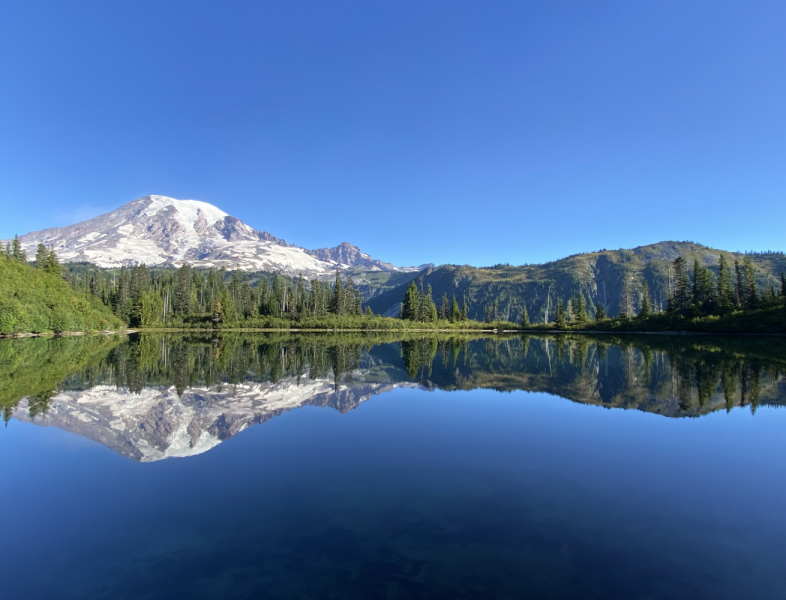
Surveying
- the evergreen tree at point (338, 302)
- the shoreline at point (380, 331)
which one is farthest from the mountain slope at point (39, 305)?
the evergreen tree at point (338, 302)

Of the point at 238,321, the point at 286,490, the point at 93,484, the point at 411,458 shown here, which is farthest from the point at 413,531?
the point at 238,321

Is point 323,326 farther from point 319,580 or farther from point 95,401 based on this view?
point 319,580

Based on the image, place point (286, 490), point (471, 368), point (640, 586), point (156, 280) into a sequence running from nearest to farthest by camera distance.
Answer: point (640, 586)
point (286, 490)
point (471, 368)
point (156, 280)

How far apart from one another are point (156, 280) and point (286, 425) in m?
145

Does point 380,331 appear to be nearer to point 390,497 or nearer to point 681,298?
point 681,298

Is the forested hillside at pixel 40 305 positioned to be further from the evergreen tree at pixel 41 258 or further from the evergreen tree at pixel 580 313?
the evergreen tree at pixel 580 313

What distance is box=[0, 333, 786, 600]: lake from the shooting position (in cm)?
587

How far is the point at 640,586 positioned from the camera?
18.6 feet

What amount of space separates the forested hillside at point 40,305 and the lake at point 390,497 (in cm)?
5528

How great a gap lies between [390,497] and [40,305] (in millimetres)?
81432

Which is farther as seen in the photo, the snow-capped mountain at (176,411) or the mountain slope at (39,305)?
the mountain slope at (39,305)

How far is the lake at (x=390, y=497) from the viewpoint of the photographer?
5867 millimetres

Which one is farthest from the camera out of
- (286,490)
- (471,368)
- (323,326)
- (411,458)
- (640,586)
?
(323,326)

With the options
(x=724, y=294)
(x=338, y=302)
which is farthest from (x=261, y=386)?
(x=338, y=302)
